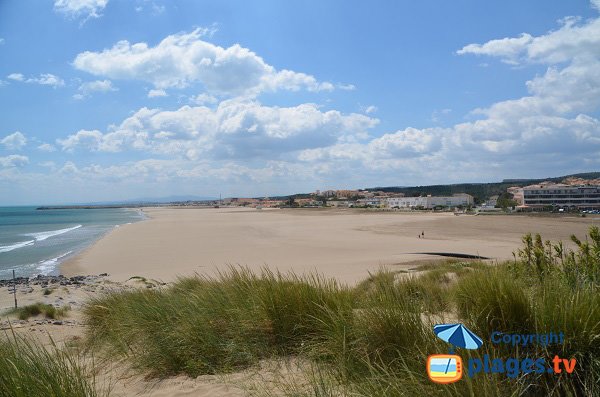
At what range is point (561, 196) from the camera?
88.9m

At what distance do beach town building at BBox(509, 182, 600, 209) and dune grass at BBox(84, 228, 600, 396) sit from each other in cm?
9415

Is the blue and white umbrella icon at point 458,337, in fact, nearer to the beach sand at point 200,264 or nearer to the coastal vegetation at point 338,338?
the coastal vegetation at point 338,338

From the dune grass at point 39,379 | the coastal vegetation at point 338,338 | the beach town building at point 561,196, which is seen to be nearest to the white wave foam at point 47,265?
the coastal vegetation at point 338,338

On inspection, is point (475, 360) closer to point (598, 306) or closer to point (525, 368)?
point (525, 368)

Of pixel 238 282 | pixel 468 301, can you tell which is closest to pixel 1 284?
pixel 238 282

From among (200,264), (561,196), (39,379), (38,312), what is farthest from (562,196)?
(39,379)

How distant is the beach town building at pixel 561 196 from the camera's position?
86875 millimetres

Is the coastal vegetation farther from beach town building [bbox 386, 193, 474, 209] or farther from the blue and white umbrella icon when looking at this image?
beach town building [bbox 386, 193, 474, 209]

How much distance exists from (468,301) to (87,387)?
3.34m

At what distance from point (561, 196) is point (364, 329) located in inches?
→ 4037

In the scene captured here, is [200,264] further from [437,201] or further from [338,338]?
[437,201]

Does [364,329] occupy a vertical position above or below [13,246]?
above

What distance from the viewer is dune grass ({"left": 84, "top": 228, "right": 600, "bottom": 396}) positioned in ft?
8.86

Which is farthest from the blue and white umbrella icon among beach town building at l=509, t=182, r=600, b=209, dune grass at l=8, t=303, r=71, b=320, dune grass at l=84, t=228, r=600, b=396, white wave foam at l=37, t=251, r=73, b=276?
beach town building at l=509, t=182, r=600, b=209
